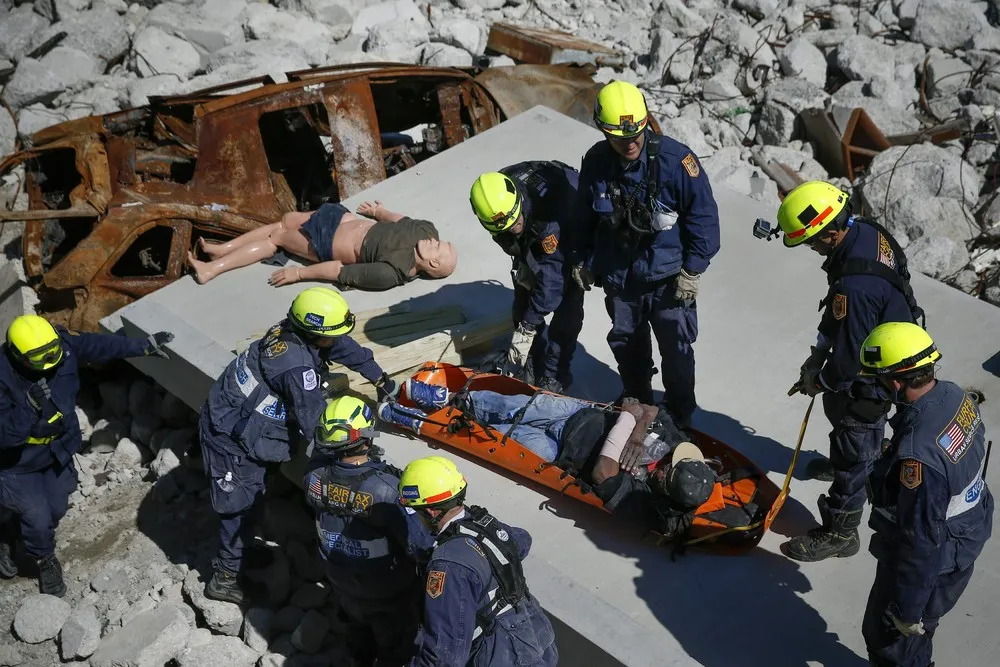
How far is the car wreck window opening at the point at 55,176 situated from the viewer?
7.97m

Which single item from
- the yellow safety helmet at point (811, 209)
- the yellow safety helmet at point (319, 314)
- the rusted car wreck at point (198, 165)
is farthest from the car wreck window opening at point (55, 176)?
the yellow safety helmet at point (811, 209)

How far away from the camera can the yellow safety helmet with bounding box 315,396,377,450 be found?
14.5 feet

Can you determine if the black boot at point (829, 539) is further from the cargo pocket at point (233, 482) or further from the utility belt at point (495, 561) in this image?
the cargo pocket at point (233, 482)

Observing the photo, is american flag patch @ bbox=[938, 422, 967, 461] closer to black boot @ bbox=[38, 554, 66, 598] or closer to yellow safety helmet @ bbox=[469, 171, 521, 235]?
yellow safety helmet @ bbox=[469, 171, 521, 235]

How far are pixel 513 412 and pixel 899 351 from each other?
2321mm

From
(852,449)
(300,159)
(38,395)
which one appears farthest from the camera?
(300,159)

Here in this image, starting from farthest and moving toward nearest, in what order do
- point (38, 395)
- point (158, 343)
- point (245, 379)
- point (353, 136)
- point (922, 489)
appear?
point (353, 136) → point (158, 343) → point (38, 395) → point (245, 379) → point (922, 489)

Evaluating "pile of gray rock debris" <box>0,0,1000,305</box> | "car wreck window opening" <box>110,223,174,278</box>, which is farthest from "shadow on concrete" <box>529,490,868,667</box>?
"car wreck window opening" <box>110,223,174,278</box>

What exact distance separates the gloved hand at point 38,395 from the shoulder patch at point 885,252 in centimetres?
Answer: 457

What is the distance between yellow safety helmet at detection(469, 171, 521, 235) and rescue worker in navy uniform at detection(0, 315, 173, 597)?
2382 mm

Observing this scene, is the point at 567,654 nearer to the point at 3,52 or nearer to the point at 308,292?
the point at 308,292

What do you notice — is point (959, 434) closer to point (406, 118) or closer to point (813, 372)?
point (813, 372)

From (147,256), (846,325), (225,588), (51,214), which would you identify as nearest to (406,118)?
(147,256)

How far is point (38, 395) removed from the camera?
5668 mm
